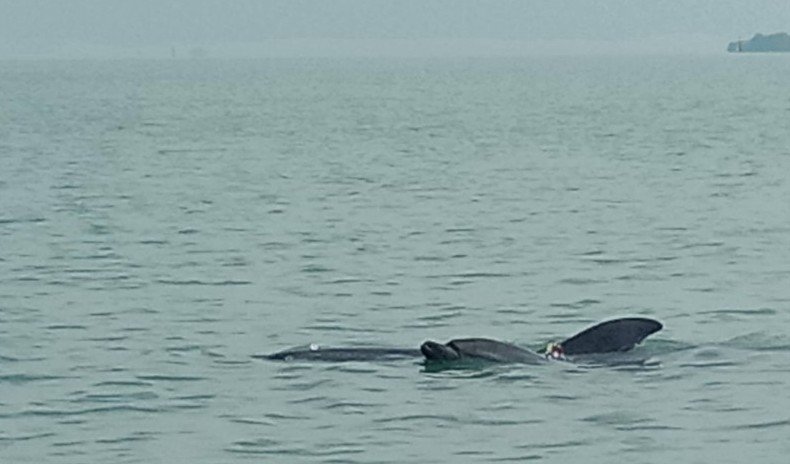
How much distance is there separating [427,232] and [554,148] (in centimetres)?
3161

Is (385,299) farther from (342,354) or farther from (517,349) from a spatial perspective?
(517,349)

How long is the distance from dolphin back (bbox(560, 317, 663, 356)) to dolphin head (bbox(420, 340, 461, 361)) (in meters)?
1.23

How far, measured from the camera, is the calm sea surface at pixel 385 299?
61.3 feet

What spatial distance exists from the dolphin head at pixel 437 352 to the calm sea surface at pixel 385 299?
0.15 meters

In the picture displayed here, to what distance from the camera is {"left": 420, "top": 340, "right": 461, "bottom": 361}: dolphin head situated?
68.1 ft

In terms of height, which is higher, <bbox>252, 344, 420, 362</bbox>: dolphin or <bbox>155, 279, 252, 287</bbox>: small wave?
<bbox>252, 344, 420, 362</bbox>: dolphin

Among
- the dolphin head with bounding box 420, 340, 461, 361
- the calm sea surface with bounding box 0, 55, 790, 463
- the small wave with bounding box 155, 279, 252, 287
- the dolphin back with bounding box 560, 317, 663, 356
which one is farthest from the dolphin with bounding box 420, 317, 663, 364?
the small wave with bounding box 155, 279, 252, 287

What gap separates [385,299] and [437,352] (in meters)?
6.96

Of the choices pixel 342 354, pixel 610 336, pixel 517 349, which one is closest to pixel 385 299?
pixel 342 354

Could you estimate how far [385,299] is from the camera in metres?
27.8

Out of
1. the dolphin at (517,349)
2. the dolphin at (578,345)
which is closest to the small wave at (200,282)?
the dolphin at (517,349)

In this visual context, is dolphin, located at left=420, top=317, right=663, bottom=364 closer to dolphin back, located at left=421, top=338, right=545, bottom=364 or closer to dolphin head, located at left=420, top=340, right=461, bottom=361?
dolphin back, located at left=421, top=338, right=545, bottom=364

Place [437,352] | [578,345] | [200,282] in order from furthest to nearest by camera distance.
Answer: [200,282] < [578,345] < [437,352]

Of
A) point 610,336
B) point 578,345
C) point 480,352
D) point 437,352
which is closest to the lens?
point 437,352
